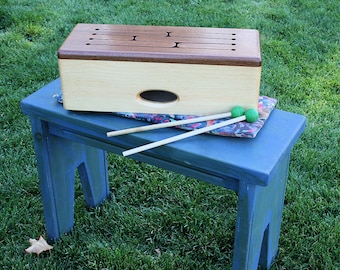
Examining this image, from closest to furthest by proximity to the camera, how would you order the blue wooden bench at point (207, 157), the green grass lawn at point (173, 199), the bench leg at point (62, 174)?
the blue wooden bench at point (207, 157) → the bench leg at point (62, 174) → the green grass lawn at point (173, 199)

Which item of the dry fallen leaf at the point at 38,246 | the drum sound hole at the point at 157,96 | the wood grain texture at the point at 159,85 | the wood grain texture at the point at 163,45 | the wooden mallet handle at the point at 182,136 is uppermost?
the wood grain texture at the point at 163,45

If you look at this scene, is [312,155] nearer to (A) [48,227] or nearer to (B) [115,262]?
(B) [115,262]

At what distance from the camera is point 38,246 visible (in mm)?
2104

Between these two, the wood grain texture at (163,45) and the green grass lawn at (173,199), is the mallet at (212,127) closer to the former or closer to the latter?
the wood grain texture at (163,45)

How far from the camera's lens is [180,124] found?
1.57m

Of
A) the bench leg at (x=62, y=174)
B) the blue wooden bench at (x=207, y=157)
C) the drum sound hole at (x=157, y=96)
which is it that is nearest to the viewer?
the blue wooden bench at (x=207, y=157)

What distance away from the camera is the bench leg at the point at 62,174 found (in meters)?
1.88

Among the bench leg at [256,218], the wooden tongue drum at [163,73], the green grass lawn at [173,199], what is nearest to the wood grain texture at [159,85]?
the wooden tongue drum at [163,73]

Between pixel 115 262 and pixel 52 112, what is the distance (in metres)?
0.66

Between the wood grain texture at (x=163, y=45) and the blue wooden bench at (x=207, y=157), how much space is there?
0.72 feet

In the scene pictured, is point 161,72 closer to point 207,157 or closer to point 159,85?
point 159,85

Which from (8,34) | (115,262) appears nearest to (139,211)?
(115,262)

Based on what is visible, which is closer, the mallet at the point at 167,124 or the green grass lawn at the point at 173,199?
the mallet at the point at 167,124

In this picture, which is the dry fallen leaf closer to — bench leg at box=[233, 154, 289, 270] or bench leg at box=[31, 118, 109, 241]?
bench leg at box=[31, 118, 109, 241]
